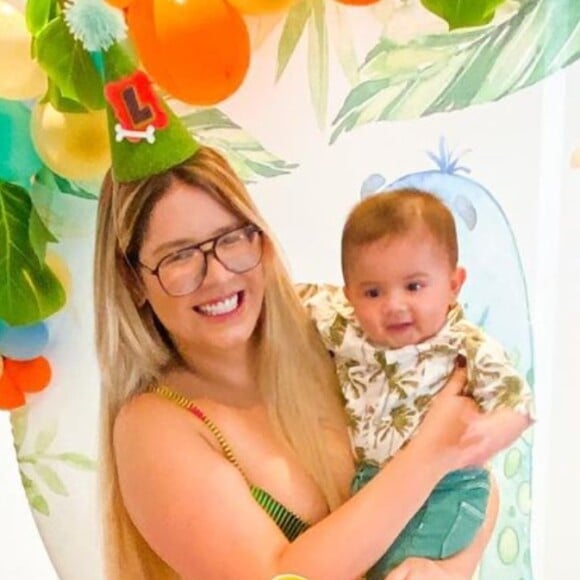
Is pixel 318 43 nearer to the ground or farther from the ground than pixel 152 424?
farther from the ground

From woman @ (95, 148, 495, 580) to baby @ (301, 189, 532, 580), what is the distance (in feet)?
0.04

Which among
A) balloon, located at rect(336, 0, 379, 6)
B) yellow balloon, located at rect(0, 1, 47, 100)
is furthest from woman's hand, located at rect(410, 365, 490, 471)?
yellow balloon, located at rect(0, 1, 47, 100)

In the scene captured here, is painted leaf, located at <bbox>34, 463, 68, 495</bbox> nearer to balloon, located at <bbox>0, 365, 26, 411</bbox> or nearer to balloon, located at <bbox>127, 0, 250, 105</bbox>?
balloon, located at <bbox>0, 365, 26, 411</bbox>

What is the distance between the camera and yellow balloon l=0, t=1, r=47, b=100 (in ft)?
2.35

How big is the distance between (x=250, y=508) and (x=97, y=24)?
31 cm

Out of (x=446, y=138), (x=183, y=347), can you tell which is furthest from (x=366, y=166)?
(x=183, y=347)

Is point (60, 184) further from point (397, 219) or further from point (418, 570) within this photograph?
point (418, 570)

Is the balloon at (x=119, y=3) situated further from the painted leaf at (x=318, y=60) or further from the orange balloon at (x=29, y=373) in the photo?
the orange balloon at (x=29, y=373)

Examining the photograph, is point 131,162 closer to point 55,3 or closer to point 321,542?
point 55,3

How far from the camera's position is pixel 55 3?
693mm

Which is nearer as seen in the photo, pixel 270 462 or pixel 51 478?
pixel 270 462

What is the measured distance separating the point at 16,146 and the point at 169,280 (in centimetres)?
16

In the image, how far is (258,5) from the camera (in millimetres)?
658

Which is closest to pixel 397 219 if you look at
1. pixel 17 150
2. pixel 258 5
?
pixel 258 5
